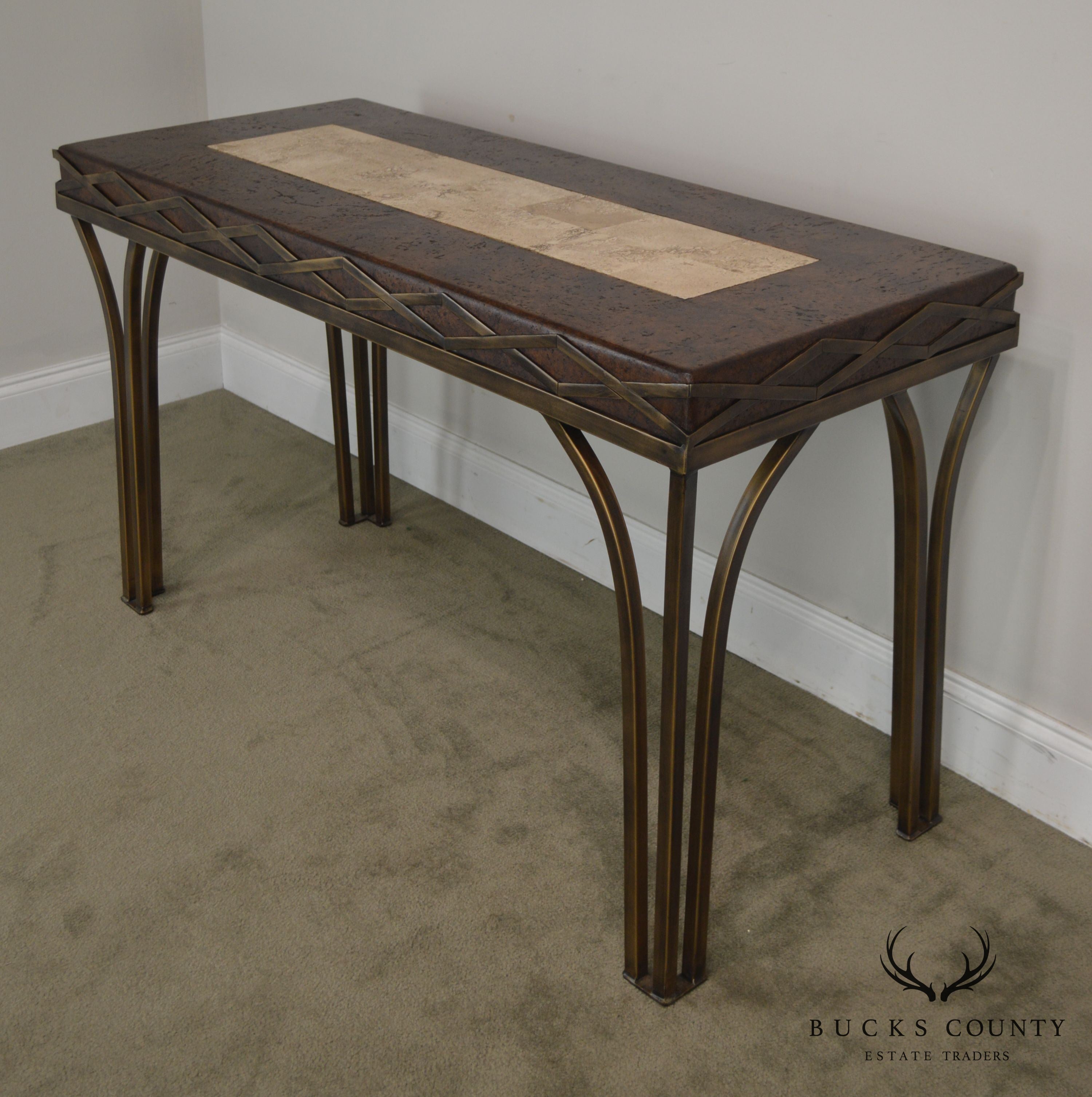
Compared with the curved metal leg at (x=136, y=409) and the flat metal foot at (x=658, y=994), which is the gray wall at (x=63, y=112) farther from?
the flat metal foot at (x=658, y=994)

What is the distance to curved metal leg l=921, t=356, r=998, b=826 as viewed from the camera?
4.84ft

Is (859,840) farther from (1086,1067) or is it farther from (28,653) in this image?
(28,653)

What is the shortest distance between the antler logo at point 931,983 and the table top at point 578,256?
2.33 feet

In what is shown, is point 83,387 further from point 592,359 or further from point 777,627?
point 592,359

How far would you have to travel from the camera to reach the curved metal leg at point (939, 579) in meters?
1.48

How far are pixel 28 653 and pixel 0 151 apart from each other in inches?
47.8

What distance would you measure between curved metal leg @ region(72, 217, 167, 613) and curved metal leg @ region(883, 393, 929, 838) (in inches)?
45.1

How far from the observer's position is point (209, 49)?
9.20 feet

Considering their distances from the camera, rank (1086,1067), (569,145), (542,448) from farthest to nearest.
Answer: (542,448)
(569,145)
(1086,1067)

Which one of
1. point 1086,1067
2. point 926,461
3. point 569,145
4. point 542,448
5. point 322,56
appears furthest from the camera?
point 322,56

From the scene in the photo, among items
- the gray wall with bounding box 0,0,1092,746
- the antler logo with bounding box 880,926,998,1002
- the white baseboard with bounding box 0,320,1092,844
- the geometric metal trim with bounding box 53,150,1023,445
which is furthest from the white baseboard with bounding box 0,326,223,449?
the antler logo with bounding box 880,926,998,1002

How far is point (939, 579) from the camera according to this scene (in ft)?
5.07

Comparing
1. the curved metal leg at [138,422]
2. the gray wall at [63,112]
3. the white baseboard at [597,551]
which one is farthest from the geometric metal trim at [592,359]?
the gray wall at [63,112]

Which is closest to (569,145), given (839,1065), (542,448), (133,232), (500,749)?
(542,448)
